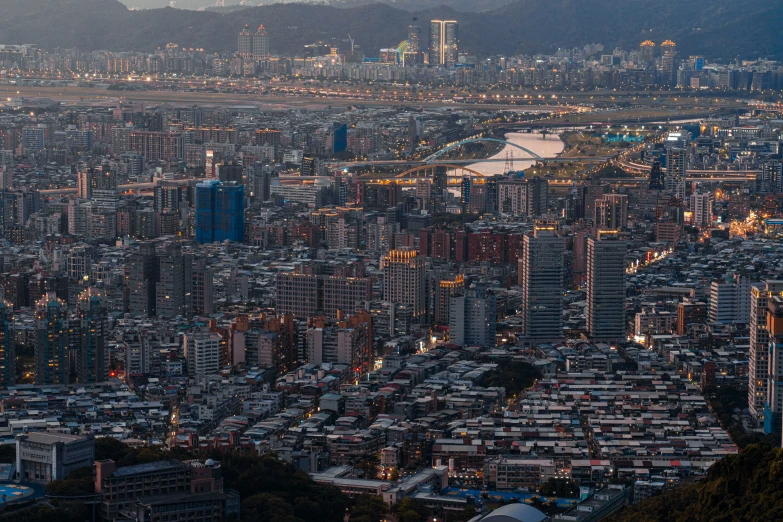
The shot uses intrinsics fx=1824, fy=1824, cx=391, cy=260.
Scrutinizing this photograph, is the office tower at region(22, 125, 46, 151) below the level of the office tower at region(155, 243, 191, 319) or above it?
above

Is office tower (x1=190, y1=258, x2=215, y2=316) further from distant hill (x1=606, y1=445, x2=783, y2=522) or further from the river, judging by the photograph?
the river

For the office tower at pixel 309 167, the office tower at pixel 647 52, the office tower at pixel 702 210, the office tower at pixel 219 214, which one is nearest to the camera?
the office tower at pixel 219 214

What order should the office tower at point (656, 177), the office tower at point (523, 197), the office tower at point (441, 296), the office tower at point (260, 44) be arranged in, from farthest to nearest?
the office tower at point (260, 44) < the office tower at point (656, 177) < the office tower at point (523, 197) < the office tower at point (441, 296)

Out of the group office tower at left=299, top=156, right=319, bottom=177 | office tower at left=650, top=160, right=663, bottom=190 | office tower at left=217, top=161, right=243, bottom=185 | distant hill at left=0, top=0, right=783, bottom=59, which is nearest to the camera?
office tower at left=217, top=161, right=243, bottom=185

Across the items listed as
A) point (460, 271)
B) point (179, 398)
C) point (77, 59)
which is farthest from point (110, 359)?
point (77, 59)

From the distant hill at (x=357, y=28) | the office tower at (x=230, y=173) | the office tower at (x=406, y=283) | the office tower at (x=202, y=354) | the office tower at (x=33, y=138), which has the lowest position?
the office tower at (x=202, y=354)

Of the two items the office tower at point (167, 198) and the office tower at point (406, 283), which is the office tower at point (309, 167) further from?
the office tower at point (406, 283)

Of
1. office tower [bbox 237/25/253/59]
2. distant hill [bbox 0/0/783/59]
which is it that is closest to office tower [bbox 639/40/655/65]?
distant hill [bbox 0/0/783/59]

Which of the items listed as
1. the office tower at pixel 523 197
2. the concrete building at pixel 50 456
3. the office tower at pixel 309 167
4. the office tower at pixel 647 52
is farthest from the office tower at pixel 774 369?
the office tower at pixel 647 52
